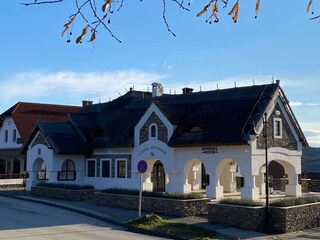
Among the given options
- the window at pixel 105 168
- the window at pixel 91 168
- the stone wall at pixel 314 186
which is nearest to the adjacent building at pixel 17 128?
the window at pixel 91 168

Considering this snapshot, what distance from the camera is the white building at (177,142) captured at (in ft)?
92.9

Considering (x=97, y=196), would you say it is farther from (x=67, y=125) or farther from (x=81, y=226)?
(x=67, y=125)

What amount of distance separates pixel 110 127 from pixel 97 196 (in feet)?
36.2

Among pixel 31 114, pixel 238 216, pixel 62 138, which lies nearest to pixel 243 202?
pixel 238 216

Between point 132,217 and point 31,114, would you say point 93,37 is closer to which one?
point 132,217

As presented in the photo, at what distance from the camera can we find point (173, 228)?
18.5m

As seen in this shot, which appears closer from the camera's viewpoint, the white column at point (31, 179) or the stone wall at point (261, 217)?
the stone wall at point (261, 217)

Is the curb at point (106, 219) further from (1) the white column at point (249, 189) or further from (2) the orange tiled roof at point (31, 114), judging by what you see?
(2) the orange tiled roof at point (31, 114)

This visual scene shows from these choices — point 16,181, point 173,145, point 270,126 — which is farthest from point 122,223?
point 16,181

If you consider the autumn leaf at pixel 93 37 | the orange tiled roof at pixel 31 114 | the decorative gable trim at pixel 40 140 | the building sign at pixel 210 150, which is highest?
the orange tiled roof at pixel 31 114

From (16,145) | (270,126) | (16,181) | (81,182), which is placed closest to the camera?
(270,126)

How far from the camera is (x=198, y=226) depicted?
19391mm

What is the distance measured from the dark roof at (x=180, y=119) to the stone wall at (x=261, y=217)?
23.2 ft

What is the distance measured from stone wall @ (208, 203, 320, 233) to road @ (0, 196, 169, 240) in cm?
422
